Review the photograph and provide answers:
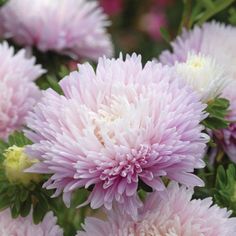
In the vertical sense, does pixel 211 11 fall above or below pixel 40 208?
above

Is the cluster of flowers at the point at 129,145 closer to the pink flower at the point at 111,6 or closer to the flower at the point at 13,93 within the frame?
the flower at the point at 13,93

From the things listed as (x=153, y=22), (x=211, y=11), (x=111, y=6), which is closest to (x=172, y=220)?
(x=211, y=11)

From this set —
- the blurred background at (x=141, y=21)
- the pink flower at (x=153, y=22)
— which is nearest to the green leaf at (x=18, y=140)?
the blurred background at (x=141, y=21)

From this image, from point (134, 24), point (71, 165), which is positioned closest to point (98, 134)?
point (71, 165)

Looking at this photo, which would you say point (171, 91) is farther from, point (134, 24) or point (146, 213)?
point (134, 24)

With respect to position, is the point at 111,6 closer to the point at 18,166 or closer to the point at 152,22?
the point at 152,22

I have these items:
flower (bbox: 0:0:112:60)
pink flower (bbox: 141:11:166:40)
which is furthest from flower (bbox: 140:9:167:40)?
flower (bbox: 0:0:112:60)
